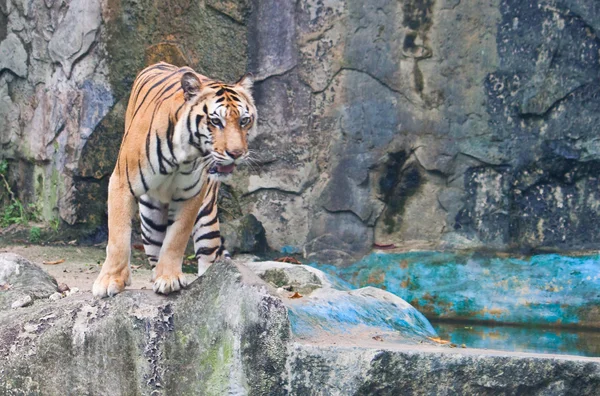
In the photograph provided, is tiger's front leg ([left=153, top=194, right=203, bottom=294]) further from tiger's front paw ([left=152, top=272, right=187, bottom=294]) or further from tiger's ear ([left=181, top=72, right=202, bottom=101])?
tiger's ear ([left=181, top=72, right=202, bottom=101])

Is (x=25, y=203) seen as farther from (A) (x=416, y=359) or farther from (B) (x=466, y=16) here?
(A) (x=416, y=359)

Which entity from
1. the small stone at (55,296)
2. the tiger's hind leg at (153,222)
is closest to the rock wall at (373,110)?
the tiger's hind leg at (153,222)

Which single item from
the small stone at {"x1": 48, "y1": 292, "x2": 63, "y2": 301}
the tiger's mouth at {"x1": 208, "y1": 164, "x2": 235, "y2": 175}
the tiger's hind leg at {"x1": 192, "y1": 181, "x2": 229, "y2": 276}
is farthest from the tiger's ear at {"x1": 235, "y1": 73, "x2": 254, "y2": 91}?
the small stone at {"x1": 48, "y1": 292, "x2": 63, "y2": 301}

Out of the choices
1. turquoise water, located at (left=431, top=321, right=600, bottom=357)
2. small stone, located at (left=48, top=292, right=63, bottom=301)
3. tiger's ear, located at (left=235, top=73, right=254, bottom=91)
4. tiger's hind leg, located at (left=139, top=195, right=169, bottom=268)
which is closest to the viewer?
tiger's ear, located at (left=235, top=73, right=254, bottom=91)

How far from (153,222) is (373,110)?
2731 millimetres

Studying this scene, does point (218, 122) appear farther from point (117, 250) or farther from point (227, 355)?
point (227, 355)

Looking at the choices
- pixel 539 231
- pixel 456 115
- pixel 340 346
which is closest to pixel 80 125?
pixel 456 115

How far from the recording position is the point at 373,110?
21.9ft

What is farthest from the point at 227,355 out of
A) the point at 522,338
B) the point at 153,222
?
the point at 522,338

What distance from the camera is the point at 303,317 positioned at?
11.9 feet

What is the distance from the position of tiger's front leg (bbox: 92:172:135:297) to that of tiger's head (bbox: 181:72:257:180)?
1.25 ft

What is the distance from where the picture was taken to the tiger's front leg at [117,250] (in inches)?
140

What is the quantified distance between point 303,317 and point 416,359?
63cm

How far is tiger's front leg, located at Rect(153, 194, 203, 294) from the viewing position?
11.4 feet
